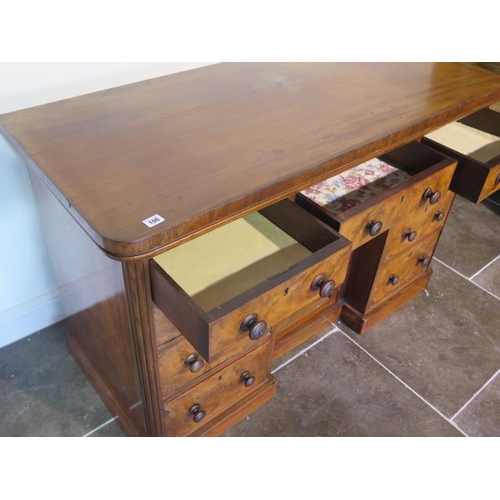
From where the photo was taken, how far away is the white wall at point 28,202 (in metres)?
1.11

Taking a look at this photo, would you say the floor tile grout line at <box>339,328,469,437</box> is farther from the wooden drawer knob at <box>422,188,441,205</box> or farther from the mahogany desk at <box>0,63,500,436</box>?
the wooden drawer knob at <box>422,188,441,205</box>

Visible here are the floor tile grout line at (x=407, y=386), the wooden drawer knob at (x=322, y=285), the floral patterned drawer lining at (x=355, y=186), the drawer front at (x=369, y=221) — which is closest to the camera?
the wooden drawer knob at (x=322, y=285)

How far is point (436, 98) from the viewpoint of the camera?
1.16 m

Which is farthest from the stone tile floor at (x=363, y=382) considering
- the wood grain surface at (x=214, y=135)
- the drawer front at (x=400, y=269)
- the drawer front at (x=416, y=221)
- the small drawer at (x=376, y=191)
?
the wood grain surface at (x=214, y=135)

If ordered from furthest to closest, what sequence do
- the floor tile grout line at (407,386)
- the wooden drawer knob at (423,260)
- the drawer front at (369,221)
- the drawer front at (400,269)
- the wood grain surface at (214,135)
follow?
the wooden drawer knob at (423,260) < the drawer front at (400,269) < the floor tile grout line at (407,386) < the drawer front at (369,221) < the wood grain surface at (214,135)

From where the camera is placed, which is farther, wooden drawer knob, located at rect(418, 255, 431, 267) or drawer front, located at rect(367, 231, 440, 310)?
wooden drawer knob, located at rect(418, 255, 431, 267)

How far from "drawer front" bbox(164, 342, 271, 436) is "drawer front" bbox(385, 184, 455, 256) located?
1.44ft

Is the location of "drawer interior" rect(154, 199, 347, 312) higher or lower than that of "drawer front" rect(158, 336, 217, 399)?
higher

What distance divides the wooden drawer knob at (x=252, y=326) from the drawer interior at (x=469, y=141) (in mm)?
874

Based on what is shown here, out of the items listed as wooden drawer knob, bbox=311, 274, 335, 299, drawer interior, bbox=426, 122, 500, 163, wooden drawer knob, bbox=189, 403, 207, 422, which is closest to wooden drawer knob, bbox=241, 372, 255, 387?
wooden drawer knob, bbox=189, 403, 207, 422

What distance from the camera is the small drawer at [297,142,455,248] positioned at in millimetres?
1067

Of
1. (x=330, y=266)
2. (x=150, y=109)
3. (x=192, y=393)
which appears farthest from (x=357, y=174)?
(x=192, y=393)

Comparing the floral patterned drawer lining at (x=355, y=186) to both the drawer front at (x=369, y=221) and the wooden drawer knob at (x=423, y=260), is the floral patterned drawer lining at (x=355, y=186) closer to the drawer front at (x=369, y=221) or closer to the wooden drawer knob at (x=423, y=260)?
the drawer front at (x=369, y=221)

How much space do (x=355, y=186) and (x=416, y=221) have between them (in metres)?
0.21
